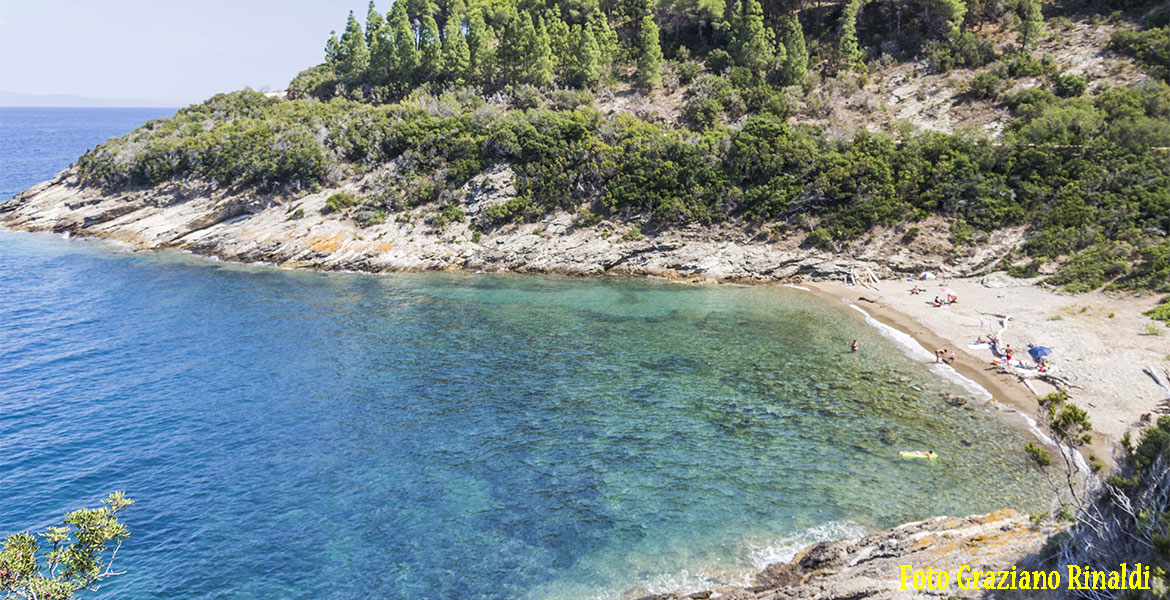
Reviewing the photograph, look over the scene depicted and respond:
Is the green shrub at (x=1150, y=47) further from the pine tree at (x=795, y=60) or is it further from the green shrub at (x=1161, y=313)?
the green shrub at (x=1161, y=313)

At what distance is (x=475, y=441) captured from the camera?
95.0 ft

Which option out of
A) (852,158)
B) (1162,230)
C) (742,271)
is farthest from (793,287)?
(1162,230)

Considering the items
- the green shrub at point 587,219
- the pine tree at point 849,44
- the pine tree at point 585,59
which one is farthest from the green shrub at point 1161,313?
the pine tree at point 585,59

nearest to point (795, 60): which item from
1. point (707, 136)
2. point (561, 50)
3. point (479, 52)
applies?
point (707, 136)

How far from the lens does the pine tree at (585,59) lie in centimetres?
7950

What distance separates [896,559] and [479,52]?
84.8m

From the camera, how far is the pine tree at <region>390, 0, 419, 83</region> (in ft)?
298

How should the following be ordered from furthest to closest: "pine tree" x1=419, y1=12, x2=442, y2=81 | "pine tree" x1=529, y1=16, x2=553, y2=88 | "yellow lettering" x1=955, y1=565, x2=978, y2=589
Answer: "pine tree" x1=419, y1=12, x2=442, y2=81 → "pine tree" x1=529, y1=16, x2=553, y2=88 → "yellow lettering" x1=955, y1=565, x2=978, y2=589

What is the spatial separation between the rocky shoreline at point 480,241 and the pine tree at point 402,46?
3049cm

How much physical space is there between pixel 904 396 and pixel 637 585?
20.8 meters

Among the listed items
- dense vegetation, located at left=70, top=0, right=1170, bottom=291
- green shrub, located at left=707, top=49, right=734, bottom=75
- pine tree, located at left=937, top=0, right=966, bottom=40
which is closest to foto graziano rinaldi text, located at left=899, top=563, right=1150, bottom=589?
dense vegetation, located at left=70, top=0, right=1170, bottom=291

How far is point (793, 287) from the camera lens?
2084 inches

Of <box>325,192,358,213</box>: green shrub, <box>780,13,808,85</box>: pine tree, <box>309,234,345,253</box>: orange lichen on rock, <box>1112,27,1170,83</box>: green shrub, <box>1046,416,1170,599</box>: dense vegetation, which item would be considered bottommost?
<box>1046,416,1170,599</box>: dense vegetation

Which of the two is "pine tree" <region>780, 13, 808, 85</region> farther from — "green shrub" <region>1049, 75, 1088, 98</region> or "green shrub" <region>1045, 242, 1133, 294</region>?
"green shrub" <region>1045, 242, 1133, 294</region>
